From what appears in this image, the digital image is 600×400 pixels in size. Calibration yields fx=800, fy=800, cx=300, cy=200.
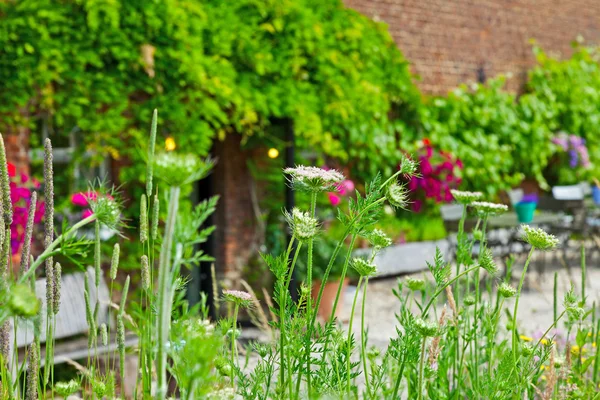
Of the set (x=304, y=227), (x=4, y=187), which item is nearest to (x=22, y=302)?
(x=4, y=187)

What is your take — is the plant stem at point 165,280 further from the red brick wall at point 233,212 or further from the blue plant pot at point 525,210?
the blue plant pot at point 525,210

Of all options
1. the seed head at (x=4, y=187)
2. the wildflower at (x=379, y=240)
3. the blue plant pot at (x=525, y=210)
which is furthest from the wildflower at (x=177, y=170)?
the blue plant pot at (x=525, y=210)

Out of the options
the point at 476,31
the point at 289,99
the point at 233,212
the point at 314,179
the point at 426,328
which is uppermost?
the point at 476,31

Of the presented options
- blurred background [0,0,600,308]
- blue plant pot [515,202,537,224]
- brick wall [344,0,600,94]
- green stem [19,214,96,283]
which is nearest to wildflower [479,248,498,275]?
green stem [19,214,96,283]

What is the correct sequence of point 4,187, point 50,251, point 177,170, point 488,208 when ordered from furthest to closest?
1. point 488,208
2. point 4,187
3. point 50,251
4. point 177,170

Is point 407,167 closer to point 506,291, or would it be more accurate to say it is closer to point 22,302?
point 506,291

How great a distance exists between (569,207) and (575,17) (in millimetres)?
4652

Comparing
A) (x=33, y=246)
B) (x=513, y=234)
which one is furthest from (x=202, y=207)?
(x=513, y=234)

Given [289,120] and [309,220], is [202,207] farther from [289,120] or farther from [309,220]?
[289,120]

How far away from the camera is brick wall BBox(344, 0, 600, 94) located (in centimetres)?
917

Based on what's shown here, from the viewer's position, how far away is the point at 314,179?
3.95ft

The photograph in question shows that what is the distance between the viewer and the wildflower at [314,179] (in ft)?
3.93

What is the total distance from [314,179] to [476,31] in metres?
9.51

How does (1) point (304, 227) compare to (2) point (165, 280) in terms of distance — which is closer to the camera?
(2) point (165, 280)
